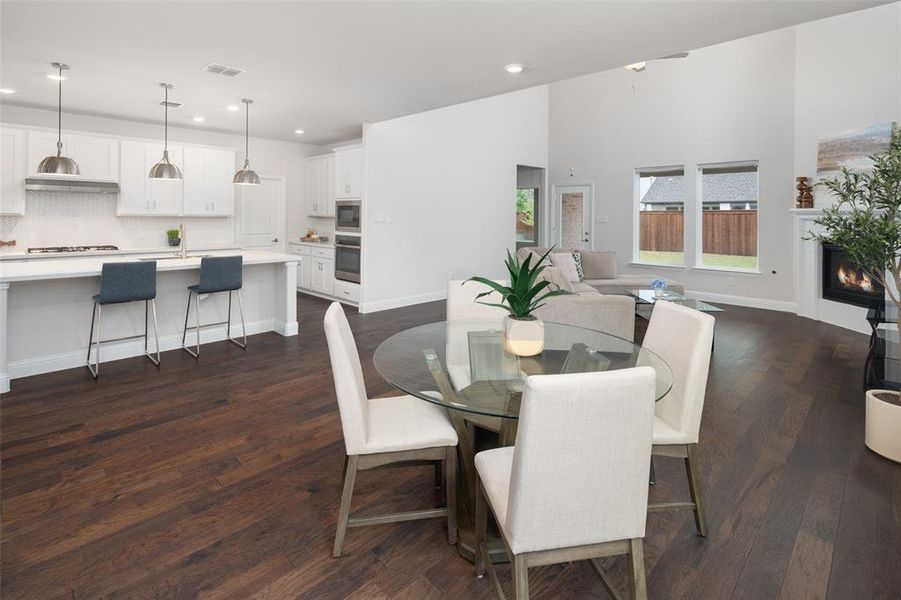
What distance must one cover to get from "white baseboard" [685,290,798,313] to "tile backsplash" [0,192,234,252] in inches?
313

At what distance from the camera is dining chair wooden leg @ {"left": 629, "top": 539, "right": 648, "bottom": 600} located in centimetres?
139

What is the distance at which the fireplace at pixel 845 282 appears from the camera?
4.73 metres

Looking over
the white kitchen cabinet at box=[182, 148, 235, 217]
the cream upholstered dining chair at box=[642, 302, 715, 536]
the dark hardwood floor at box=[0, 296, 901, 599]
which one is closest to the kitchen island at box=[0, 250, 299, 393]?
the dark hardwood floor at box=[0, 296, 901, 599]

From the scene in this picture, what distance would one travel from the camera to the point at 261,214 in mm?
8062

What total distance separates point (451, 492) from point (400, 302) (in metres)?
5.37

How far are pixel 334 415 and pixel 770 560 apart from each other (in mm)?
2447

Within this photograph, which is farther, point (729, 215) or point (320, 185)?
point (320, 185)

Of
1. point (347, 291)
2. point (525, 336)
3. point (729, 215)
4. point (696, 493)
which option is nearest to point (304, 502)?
point (525, 336)

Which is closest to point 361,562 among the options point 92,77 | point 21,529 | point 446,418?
point 446,418

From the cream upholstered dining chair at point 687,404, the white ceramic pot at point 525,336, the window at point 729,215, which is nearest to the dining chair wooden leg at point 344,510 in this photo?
the white ceramic pot at point 525,336

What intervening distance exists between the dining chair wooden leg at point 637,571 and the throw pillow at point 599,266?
19.7 feet

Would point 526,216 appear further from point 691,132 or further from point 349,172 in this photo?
point 349,172

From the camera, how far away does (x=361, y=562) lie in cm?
187

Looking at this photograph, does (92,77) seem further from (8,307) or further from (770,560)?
(770,560)
